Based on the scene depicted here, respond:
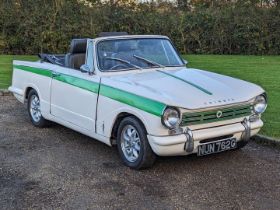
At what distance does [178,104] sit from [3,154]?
263 cm

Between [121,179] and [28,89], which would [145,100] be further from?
[28,89]

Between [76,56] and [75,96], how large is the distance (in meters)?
0.95

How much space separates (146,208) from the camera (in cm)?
487

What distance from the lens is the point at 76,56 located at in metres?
7.58

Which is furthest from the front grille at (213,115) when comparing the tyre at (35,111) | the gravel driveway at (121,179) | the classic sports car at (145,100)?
the tyre at (35,111)

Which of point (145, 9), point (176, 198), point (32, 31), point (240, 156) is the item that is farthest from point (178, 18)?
point (176, 198)

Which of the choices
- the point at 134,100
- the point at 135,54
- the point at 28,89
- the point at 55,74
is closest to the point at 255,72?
the point at 28,89

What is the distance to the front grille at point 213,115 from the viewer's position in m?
5.62

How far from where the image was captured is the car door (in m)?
6.55

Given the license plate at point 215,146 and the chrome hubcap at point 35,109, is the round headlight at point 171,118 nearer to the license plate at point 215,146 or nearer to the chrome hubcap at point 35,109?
the license plate at point 215,146

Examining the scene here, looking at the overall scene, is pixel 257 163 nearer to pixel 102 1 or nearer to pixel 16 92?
pixel 16 92

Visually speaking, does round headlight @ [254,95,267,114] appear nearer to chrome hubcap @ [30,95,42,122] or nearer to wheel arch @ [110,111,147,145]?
wheel arch @ [110,111,147,145]

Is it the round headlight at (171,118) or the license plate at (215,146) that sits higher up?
the round headlight at (171,118)

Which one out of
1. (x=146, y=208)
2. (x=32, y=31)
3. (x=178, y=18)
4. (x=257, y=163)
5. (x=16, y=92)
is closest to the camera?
(x=146, y=208)
